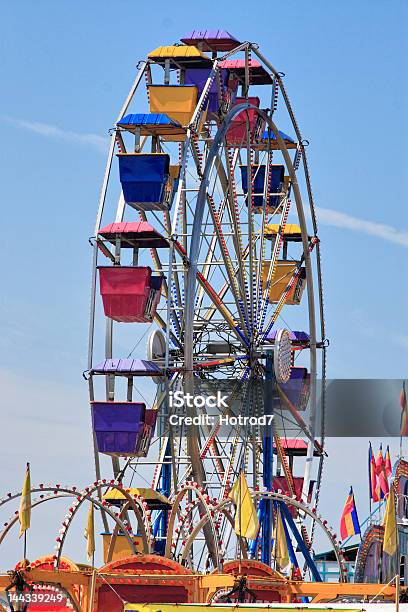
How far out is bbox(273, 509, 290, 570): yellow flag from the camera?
133 feet

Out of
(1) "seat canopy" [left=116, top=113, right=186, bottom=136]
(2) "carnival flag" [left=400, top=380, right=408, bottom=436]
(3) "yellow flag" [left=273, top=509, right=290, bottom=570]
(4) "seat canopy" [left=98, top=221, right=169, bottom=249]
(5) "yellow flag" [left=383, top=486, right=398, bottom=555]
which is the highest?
(1) "seat canopy" [left=116, top=113, right=186, bottom=136]

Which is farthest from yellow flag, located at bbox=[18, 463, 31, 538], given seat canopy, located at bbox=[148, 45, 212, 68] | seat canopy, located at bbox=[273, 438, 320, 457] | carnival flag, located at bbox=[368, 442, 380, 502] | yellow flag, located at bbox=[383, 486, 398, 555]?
seat canopy, located at bbox=[273, 438, 320, 457]

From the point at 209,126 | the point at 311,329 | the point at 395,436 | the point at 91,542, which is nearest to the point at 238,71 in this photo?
the point at 209,126

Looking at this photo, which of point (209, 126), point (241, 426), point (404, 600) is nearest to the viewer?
point (404, 600)

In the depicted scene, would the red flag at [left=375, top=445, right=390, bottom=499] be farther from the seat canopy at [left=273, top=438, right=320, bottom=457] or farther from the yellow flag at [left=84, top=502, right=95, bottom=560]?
the yellow flag at [left=84, top=502, right=95, bottom=560]

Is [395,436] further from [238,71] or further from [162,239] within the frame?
[162,239]

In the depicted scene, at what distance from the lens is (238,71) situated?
1781 inches

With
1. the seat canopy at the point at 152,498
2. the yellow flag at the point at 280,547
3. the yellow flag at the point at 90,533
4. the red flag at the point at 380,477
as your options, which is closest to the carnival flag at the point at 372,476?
the red flag at the point at 380,477

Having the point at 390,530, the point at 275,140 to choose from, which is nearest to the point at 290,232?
the point at 275,140

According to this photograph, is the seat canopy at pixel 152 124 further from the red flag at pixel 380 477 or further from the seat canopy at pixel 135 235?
the red flag at pixel 380 477

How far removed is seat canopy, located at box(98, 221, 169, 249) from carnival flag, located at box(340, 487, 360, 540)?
10.8 metres

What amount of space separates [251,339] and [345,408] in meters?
36.7

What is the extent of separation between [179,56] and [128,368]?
27.7 ft

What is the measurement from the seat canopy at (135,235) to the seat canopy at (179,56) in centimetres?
537
